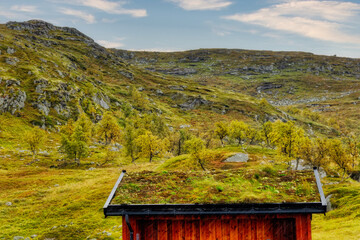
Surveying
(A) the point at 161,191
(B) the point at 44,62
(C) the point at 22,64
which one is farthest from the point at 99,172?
(B) the point at 44,62

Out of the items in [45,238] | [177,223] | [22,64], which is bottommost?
[45,238]

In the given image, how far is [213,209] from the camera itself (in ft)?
35.2

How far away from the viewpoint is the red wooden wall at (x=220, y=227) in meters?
11.4

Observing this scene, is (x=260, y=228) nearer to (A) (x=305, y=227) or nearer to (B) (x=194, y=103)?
(A) (x=305, y=227)

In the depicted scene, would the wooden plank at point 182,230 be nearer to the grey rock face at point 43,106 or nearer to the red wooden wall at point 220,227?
the red wooden wall at point 220,227

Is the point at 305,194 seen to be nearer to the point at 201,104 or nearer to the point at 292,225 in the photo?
the point at 292,225

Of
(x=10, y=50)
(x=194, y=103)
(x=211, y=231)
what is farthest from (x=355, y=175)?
(x=10, y=50)

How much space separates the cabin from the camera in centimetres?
1066

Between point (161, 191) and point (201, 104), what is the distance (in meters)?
179

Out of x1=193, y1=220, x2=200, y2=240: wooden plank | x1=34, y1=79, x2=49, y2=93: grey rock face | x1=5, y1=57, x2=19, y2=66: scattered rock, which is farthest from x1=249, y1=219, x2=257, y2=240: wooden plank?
x1=5, y1=57, x2=19, y2=66: scattered rock

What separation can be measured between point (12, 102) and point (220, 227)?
327 ft

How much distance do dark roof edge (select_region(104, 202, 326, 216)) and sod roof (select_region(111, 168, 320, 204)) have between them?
22 centimetres

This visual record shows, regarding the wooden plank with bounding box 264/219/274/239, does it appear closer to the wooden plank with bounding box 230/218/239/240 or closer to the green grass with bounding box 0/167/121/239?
the wooden plank with bounding box 230/218/239/240

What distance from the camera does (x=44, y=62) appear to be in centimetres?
13525
